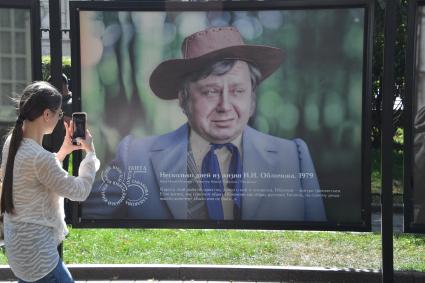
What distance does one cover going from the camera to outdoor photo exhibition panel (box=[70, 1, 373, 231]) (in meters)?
5.21

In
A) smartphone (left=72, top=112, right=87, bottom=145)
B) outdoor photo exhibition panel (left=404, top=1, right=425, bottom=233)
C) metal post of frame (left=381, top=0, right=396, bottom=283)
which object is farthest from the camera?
outdoor photo exhibition panel (left=404, top=1, right=425, bottom=233)

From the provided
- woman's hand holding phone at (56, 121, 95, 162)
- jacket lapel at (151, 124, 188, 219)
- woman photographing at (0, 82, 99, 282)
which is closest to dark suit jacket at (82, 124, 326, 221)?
jacket lapel at (151, 124, 188, 219)

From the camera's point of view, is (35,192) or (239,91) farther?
(239,91)

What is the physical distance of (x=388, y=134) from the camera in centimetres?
499

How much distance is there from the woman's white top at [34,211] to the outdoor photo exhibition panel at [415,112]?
2828 millimetres

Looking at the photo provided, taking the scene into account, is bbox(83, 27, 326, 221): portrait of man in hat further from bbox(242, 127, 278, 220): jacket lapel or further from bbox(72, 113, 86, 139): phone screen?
bbox(72, 113, 86, 139): phone screen

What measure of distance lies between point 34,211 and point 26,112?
20.0 inches

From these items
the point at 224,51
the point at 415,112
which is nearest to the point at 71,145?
the point at 224,51

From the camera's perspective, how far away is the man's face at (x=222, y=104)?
207 inches

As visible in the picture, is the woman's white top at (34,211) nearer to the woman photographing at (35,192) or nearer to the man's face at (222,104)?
the woman photographing at (35,192)

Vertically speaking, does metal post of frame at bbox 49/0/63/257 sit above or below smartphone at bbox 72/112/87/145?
above

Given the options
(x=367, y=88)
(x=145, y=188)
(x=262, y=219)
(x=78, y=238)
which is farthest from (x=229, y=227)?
(x=78, y=238)

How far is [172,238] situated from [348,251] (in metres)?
1.98

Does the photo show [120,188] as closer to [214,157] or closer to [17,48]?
[214,157]
